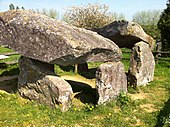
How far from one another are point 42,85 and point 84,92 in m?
1.80

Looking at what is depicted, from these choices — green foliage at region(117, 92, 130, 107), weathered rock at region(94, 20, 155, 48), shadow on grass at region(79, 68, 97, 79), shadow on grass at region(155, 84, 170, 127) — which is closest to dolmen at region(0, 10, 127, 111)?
green foliage at region(117, 92, 130, 107)

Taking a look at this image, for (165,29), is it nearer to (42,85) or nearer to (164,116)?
(164,116)

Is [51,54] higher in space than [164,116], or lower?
higher

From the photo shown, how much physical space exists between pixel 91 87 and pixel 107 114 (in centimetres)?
242

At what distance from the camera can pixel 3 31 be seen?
7695 mm

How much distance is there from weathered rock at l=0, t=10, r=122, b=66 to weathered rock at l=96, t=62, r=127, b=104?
34 cm

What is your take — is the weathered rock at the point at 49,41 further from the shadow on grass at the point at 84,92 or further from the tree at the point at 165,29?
the tree at the point at 165,29

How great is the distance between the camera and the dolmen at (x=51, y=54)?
706cm

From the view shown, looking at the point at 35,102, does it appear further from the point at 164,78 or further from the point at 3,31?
the point at 164,78

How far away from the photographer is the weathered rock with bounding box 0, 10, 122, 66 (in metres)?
6.99

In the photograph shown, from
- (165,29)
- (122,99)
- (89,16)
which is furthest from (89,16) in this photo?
(122,99)

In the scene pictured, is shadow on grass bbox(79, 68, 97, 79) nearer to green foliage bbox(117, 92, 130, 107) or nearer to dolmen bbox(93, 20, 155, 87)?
dolmen bbox(93, 20, 155, 87)

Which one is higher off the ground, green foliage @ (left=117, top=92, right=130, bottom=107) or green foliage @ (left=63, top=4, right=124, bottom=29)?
green foliage @ (left=63, top=4, right=124, bottom=29)

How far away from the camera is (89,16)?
23406 mm
